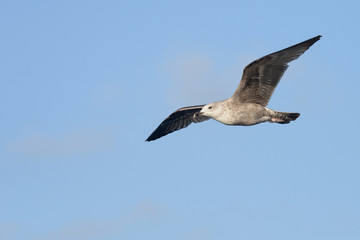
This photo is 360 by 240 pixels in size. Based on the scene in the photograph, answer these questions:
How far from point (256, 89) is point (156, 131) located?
20.5ft

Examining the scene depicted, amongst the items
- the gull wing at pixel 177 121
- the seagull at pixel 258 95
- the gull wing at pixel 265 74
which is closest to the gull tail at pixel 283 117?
the seagull at pixel 258 95

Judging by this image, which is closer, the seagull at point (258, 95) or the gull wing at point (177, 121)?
the seagull at point (258, 95)

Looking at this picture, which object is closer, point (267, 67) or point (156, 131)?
point (267, 67)

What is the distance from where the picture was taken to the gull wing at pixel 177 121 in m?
23.0

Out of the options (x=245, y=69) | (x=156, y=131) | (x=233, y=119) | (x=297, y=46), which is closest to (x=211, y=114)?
(x=233, y=119)

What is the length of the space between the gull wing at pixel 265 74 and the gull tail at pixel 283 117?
0.64 m

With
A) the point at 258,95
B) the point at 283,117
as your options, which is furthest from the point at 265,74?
the point at 283,117

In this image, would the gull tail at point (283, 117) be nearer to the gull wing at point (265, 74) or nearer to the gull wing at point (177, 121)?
the gull wing at point (265, 74)

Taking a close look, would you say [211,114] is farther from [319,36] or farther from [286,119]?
[319,36]

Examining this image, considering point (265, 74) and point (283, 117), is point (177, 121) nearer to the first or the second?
point (283, 117)

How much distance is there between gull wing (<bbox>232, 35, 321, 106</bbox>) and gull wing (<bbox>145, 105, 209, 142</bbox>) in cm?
335

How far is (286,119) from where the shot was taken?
20.3 m

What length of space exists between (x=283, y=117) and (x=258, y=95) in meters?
1.29

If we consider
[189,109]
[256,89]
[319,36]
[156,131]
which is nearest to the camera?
[319,36]
